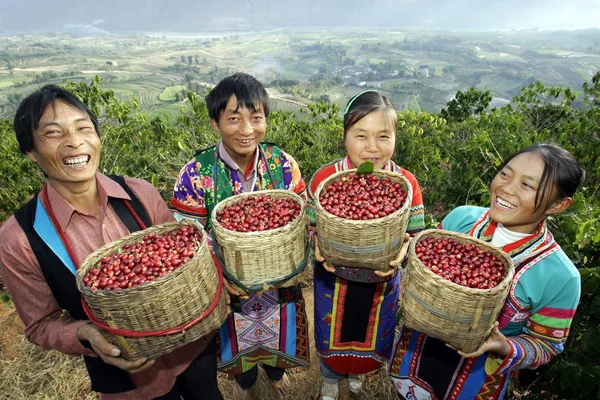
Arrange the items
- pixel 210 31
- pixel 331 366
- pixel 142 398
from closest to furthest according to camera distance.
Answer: pixel 142 398 → pixel 331 366 → pixel 210 31

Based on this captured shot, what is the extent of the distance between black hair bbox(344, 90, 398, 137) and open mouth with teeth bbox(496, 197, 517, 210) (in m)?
0.78

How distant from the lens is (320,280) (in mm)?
2398

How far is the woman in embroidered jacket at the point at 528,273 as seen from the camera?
65.4 inches

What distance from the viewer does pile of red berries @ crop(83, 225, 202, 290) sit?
1.53 metres

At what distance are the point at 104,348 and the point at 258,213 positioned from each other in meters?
1.01

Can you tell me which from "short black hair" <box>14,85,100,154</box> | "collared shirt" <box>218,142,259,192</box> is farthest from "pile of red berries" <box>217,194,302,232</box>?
"short black hair" <box>14,85,100,154</box>

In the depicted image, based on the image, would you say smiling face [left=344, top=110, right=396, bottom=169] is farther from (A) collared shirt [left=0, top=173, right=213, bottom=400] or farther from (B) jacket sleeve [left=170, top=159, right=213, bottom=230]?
(A) collared shirt [left=0, top=173, right=213, bottom=400]

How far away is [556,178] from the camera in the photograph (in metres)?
1.66

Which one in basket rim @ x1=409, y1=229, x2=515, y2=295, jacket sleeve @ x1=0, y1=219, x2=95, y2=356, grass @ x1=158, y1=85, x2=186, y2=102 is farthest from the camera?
grass @ x1=158, y1=85, x2=186, y2=102

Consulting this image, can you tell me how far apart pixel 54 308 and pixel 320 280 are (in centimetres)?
158

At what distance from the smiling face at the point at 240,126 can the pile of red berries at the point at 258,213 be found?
39 cm

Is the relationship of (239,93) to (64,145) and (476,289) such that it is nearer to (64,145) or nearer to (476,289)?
(64,145)

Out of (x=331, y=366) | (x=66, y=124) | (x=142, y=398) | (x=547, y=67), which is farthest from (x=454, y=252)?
(x=547, y=67)

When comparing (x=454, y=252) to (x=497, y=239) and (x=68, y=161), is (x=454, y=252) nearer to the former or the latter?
(x=497, y=239)
